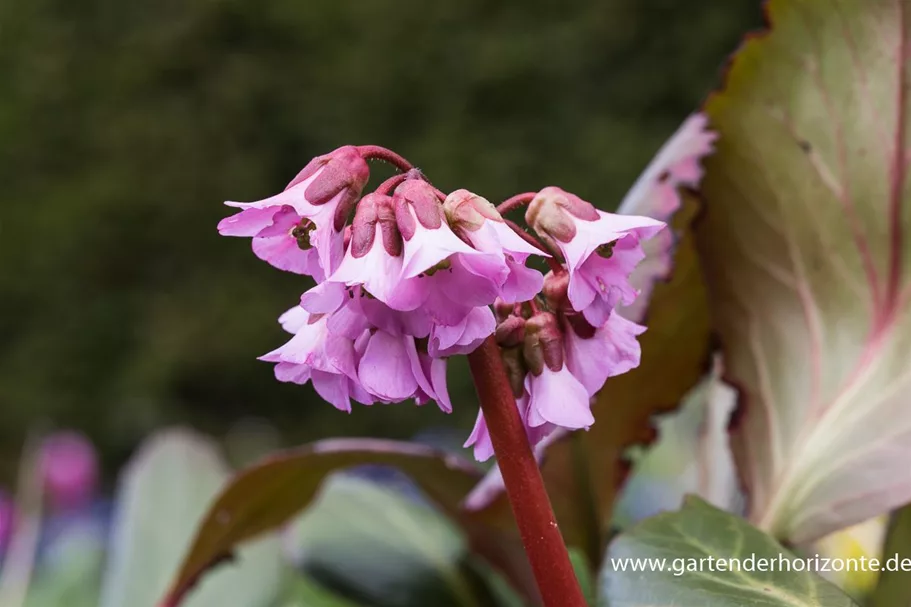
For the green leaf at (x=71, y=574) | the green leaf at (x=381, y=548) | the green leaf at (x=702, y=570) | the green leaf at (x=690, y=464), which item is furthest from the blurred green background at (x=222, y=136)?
the green leaf at (x=702, y=570)

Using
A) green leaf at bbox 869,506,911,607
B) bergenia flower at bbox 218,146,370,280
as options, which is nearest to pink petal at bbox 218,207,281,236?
bergenia flower at bbox 218,146,370,280

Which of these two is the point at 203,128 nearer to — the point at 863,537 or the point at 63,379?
the point at 63,379

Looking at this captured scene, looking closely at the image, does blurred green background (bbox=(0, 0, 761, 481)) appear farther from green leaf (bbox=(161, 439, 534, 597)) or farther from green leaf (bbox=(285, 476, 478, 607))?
green leaf (bbox=(161, 439, 534, 597))

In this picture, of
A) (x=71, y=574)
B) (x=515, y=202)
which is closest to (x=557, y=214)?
(x=515, y=202)

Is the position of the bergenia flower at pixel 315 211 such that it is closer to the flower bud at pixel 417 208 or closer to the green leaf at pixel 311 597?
the flower bud at pixel 417 208

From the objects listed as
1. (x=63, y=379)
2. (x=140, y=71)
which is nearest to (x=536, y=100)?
(x=140, y=71)

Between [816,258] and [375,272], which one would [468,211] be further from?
[816,258]
